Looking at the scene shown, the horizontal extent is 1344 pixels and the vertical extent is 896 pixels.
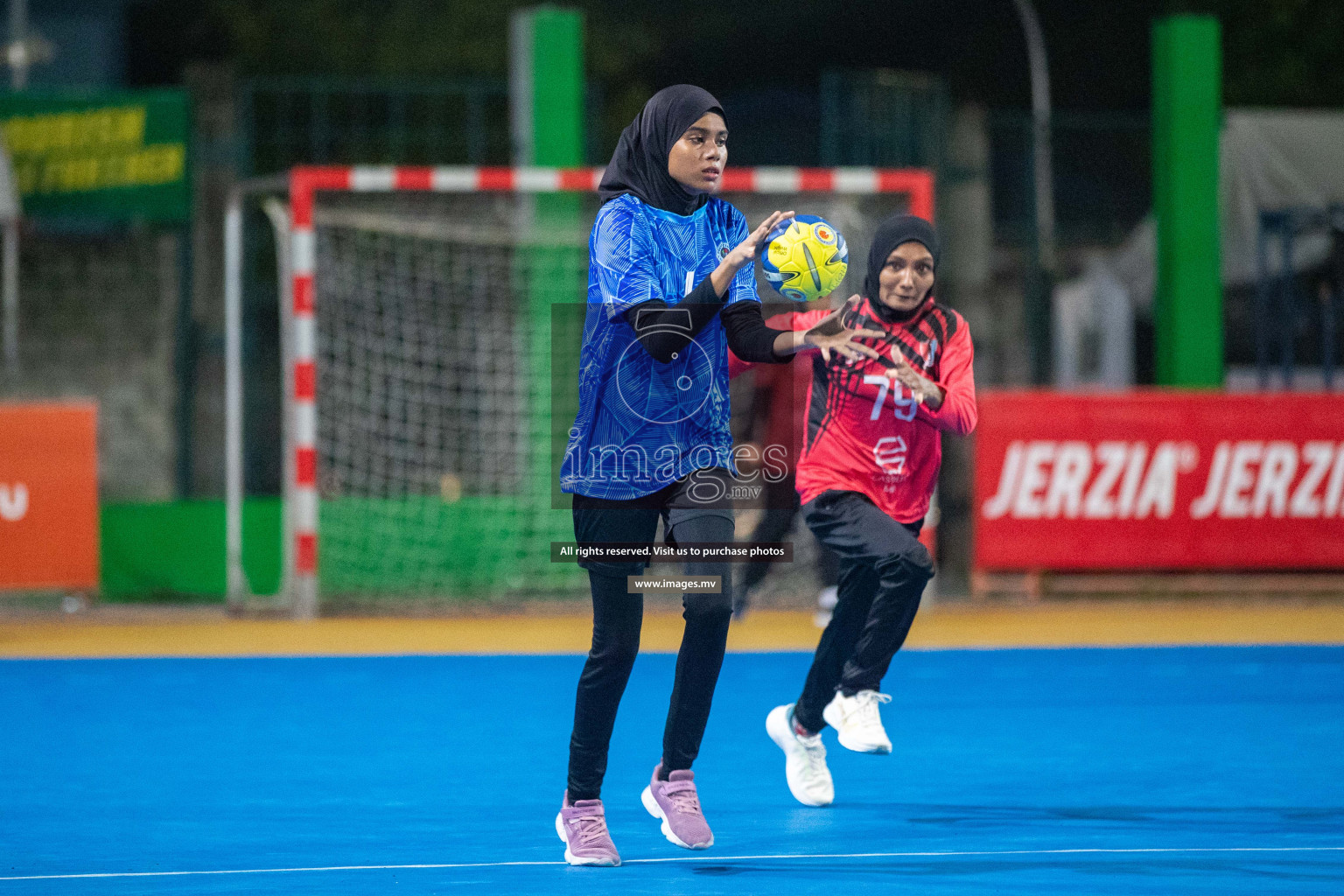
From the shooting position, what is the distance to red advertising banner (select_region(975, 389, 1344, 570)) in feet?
42.0

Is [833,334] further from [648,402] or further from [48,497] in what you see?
[48,497]

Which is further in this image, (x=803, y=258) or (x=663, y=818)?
(x=663, y=818)

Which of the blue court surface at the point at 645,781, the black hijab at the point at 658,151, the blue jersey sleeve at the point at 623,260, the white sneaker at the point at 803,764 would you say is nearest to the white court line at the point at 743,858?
the blue court surface at the point at 645,781

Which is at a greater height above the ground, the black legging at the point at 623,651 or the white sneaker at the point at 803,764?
the black legging at the point at 623,651

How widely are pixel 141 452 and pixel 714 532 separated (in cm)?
1791

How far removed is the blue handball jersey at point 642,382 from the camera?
480 cm

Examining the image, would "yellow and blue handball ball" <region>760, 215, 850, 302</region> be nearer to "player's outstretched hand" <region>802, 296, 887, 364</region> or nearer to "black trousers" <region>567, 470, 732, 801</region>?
"player's outstretched hand" <region>802, 296, 887, 364</region>

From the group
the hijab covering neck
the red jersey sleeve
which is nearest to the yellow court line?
the hijab covering neck

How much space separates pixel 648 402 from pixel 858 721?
161 centimetres

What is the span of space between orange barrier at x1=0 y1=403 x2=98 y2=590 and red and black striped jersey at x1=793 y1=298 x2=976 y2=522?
7.53 m

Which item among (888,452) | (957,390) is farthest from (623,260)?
(888,452)

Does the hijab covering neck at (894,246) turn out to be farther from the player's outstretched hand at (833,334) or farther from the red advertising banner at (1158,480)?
the red advertising banner at (1158,480)

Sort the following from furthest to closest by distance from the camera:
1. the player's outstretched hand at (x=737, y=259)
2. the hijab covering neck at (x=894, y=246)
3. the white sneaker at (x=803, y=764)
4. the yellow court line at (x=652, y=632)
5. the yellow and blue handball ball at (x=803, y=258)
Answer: the yellow court line at (x=652, y=632) → the hijab covering neck at (x=894, y=246) → the white sneaker at (x=803, y=764) → the yellow and blue handball ball at (x=803, y=258) → the player's outstretched hand at (x=737, y=259)

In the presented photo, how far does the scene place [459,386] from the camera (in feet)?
43.2
